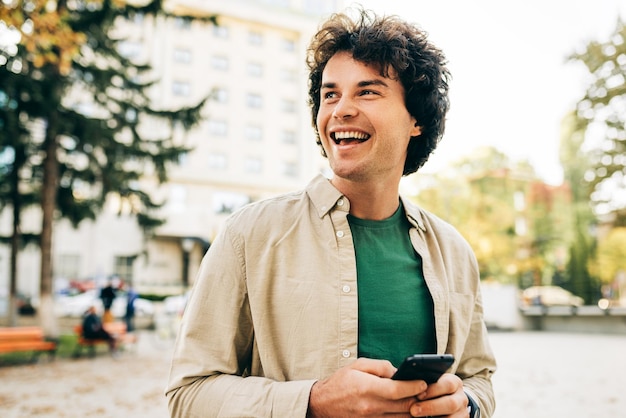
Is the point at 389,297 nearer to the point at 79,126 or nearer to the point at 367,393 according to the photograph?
the point at 367,393

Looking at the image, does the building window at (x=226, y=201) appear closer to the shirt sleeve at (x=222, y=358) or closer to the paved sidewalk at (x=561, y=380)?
the paved sidewalk at (x=561, y=380)

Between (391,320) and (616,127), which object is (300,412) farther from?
(616,127)

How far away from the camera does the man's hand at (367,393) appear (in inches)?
55.9

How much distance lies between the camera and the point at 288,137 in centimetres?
4628

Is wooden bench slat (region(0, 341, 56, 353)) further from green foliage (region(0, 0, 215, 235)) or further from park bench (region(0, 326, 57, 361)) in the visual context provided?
green foliage (region(0, 0, 215, 235))

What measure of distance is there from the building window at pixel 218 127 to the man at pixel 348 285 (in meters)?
42.4

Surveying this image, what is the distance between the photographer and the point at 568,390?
962 centimetres

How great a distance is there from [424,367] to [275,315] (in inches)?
21.6

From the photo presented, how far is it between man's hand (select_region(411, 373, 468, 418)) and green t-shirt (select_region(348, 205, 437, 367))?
0.29 m

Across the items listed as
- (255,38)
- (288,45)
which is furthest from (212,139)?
(288,45)

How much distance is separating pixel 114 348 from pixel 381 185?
→ 14.4 m

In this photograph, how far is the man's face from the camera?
6.30 feet

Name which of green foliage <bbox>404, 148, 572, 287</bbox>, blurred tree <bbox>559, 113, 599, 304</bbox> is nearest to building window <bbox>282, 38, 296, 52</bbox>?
green foliage <bbox>404, 148, 572, 287</bbox>

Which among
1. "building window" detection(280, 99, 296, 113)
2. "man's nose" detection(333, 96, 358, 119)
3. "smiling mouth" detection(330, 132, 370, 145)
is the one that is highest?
"building window" detection(280, 99, 296, 113)
